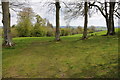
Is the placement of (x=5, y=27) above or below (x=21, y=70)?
above

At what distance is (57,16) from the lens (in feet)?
45.3

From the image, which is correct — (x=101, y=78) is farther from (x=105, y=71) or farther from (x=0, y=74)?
(x=0, y=74)

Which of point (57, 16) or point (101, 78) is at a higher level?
point (57, 16)

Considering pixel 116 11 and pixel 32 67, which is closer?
pixel 32 67

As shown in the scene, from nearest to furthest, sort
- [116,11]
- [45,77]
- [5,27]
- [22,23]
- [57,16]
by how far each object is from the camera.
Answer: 1. [45,77]
2. [5,27]
3. [57,16]
4. [116,11]
5. [22,23]

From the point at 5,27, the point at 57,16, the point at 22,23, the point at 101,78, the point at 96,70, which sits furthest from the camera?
the point at 22,23

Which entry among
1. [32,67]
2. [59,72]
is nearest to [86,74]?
[59,72]

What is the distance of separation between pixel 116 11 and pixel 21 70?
1629 centimetres

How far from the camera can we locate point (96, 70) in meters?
5.36

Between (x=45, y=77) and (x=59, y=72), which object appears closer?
(x=45, y=77)

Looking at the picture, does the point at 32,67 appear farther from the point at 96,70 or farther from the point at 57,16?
the point at 57,16

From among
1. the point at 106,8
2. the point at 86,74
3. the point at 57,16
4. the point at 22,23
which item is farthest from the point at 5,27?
the point at 22,23

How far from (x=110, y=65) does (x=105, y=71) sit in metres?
0.76

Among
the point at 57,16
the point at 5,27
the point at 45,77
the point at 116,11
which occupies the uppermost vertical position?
the point at 116,11
